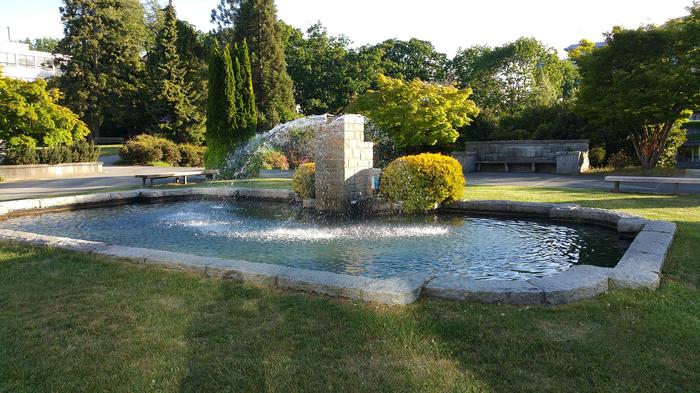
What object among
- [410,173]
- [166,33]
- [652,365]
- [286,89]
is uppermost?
[166,33]

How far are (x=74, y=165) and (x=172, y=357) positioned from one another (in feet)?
71.6

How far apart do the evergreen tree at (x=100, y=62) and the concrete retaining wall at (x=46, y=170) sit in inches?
532

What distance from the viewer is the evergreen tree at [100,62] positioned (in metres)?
32.8

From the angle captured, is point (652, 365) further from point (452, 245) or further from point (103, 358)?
point (452, 245)

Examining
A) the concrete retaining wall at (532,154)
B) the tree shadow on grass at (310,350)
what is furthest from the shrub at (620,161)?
the tree shadow on grass at (310,350)

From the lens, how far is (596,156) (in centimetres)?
2019

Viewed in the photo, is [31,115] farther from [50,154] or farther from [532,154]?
[532,154]

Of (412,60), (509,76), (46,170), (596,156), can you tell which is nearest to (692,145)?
(509,76)

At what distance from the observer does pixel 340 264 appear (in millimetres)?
5691

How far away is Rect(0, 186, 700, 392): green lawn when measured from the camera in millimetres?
2688

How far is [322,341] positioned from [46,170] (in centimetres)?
2142

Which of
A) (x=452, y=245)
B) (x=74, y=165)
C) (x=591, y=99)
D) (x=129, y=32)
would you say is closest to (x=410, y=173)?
(x=452, y=245)

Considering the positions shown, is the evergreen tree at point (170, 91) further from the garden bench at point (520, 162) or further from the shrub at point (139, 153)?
the garden bench at point (520, 162)

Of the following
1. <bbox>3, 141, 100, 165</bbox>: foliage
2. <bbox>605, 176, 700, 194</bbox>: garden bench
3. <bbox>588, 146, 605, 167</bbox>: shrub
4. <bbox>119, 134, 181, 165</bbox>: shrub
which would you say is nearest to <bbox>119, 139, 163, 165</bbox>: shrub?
<bbox>119, 134, 181, 165</bbox>: shrub
